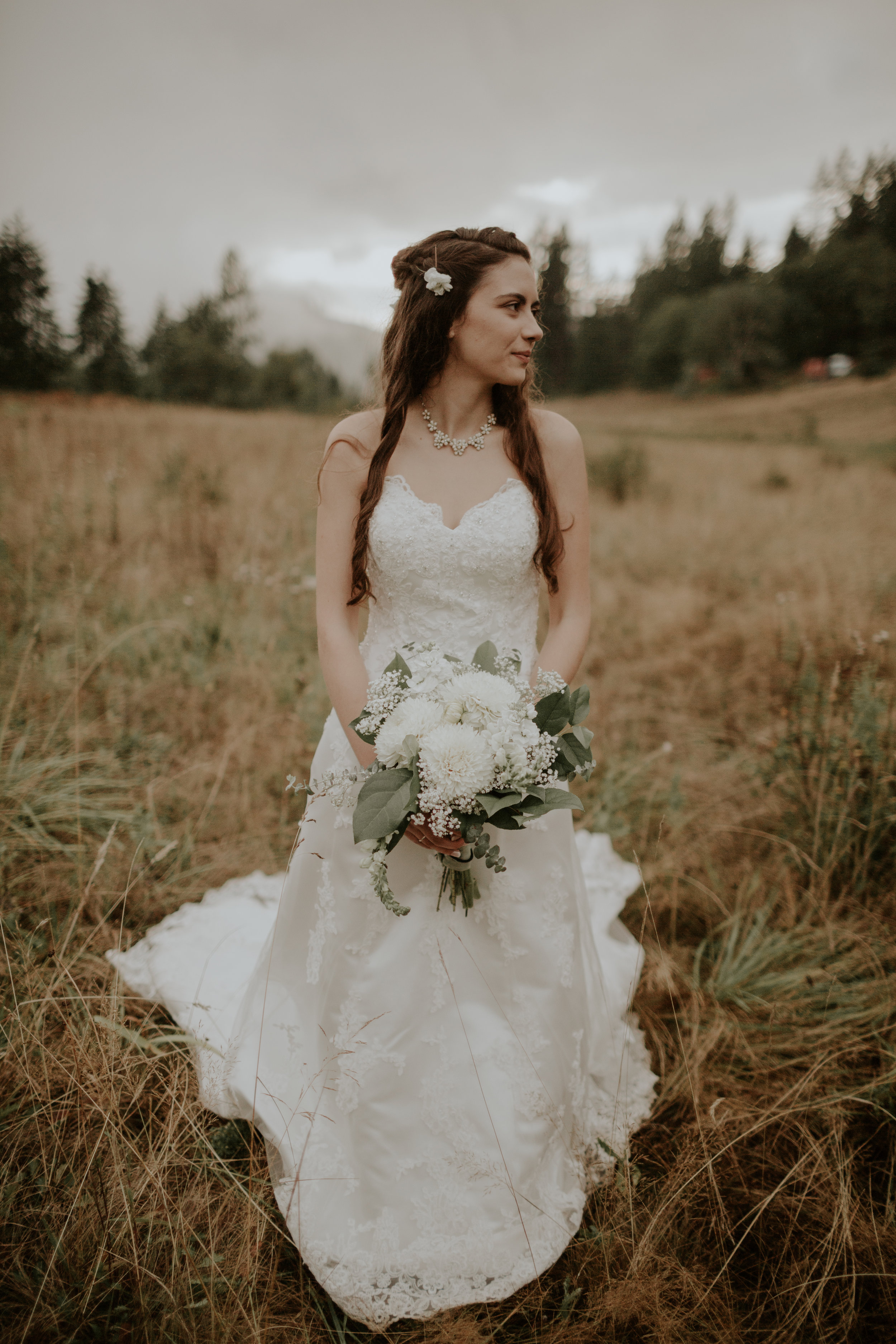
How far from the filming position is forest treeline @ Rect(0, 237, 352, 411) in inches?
376

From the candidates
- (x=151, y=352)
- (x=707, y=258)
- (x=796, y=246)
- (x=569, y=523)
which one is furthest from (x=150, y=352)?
(x=569, y=523)

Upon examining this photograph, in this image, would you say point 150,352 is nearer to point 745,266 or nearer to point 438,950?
point 745,266

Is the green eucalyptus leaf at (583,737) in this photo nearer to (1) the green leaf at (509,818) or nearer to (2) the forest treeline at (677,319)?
(1) the green leaf at (509,818)

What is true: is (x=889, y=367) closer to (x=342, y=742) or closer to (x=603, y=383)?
(x=603, y=383)

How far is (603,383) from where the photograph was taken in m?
15.2

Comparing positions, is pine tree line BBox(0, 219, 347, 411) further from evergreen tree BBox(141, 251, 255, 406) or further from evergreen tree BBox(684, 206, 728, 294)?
evergreen tree BBox(684, 206, 728, 294)

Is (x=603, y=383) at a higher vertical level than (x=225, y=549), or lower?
higher

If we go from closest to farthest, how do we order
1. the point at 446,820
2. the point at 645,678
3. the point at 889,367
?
1. the point at 446,820
2. the point at 645,678
3. the point at 889,367

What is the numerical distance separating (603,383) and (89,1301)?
1676cm

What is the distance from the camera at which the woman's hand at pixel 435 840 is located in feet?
5.03

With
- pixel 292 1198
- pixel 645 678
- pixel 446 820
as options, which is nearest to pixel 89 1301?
pixel 292 1198

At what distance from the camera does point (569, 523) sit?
6.79ft

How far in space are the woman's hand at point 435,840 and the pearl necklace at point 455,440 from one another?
118 cm

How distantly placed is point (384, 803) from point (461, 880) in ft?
1.59
